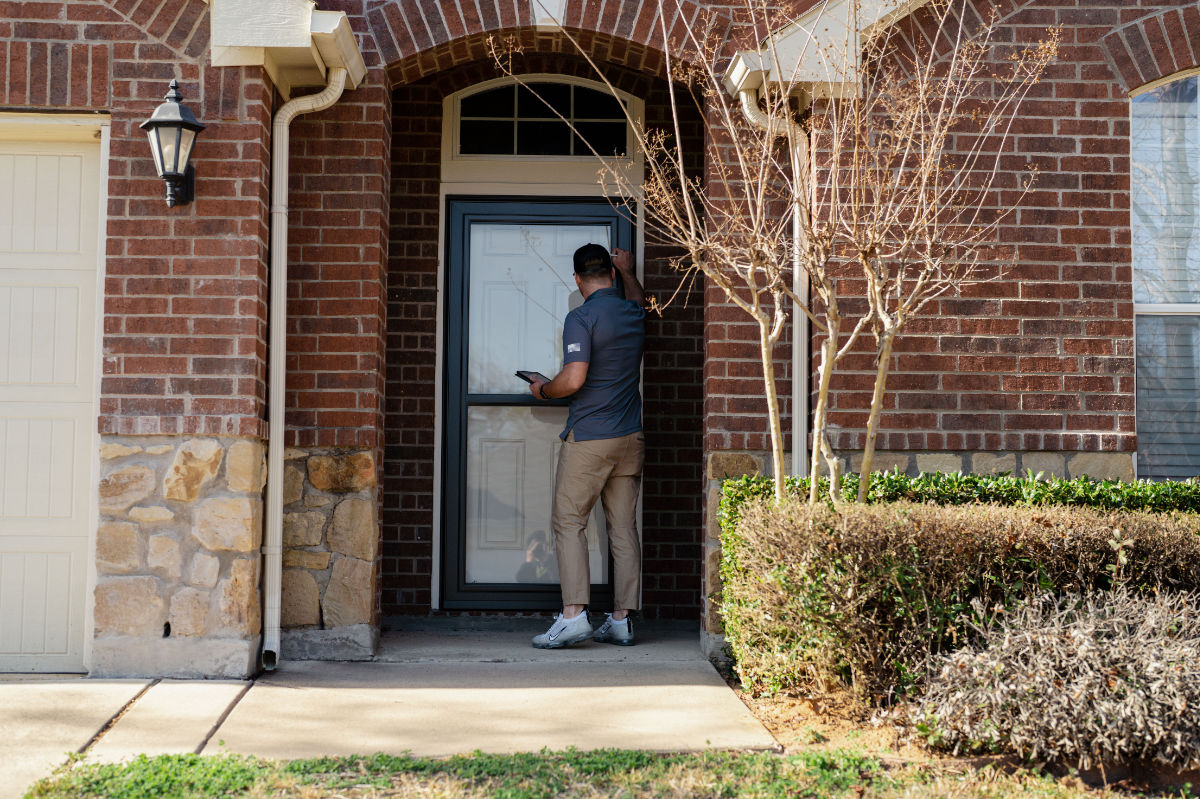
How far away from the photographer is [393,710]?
4098mm

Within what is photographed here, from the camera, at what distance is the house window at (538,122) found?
6.27m

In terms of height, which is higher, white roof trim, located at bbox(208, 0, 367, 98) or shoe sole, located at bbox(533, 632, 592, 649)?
white roof trim, located at bbox(208, 0, 367, 98)

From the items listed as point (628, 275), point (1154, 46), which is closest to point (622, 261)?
point (628, 275)

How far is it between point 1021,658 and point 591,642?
2.57 m

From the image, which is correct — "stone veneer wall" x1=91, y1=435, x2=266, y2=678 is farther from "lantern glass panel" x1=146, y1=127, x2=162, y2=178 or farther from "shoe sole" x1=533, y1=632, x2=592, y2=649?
"shoe sole" x1=533, y1=632, x2=592, y2=649

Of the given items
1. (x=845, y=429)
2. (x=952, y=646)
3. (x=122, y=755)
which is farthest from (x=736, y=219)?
(x=122, y=755)

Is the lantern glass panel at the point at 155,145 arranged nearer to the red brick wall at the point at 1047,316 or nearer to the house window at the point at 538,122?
the house window at the point at 538,122

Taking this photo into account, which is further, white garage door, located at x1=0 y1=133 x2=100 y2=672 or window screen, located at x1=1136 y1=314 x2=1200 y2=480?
window screen, located at x1=1136 y1=314 x2=1200 y2=480

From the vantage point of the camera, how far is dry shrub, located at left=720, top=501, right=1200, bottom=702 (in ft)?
12.0

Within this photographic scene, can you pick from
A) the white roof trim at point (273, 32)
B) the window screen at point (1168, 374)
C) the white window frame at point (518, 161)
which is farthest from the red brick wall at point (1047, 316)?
the white roof trim at point (273, 32)

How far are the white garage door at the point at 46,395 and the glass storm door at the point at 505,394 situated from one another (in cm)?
197

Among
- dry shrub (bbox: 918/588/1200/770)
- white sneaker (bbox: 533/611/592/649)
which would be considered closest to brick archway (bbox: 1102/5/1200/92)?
dry shrub (bbox: 918/588/1200/770)

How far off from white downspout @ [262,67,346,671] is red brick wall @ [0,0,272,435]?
13 centimetres

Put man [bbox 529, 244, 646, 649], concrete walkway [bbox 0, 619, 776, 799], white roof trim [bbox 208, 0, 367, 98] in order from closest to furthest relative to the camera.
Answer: concrete walkway [bbox 0, 619, 776, 799], white roof trim [bbox 208, 0, 367, 98], man [bbox 529, 244, 646, 649]
